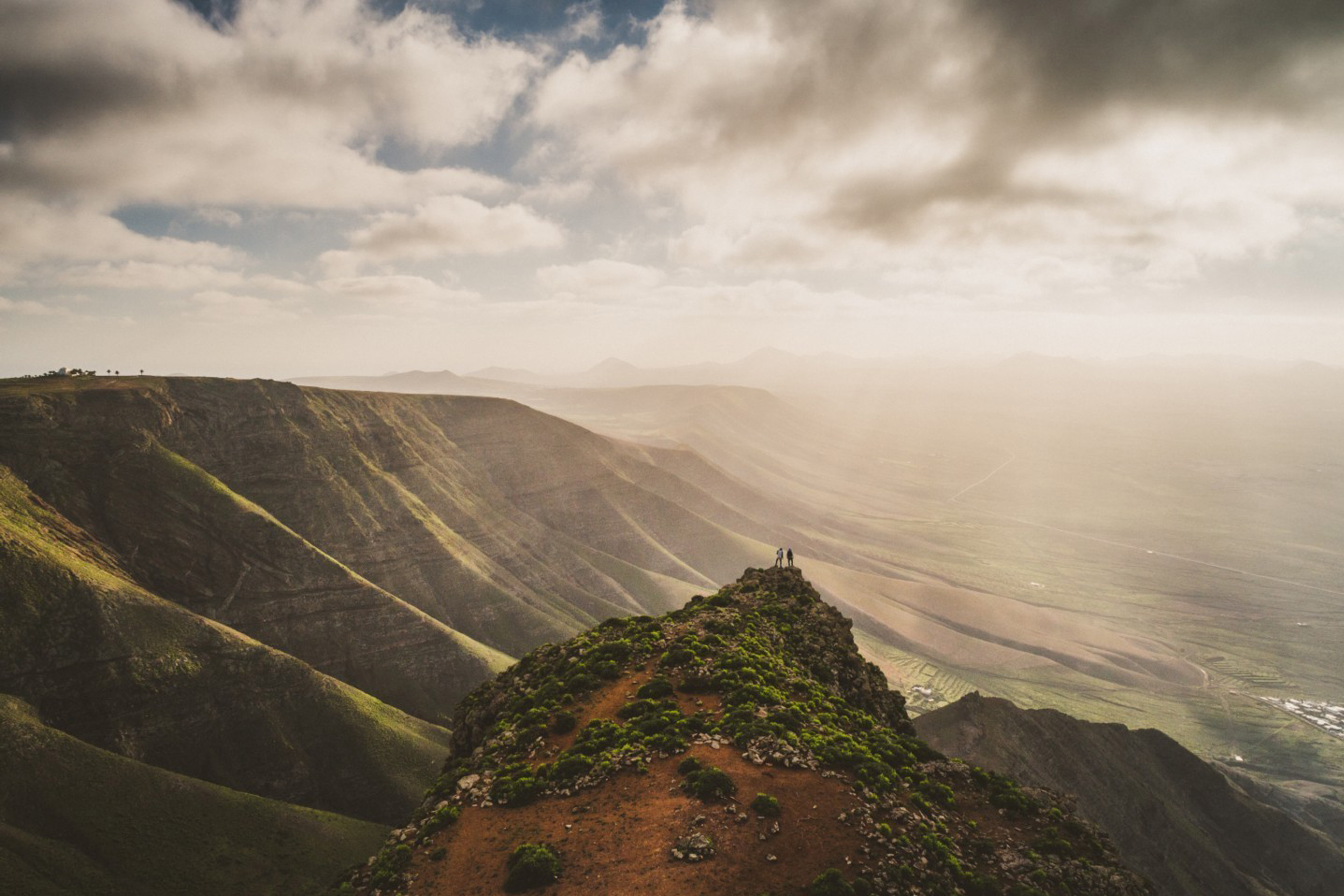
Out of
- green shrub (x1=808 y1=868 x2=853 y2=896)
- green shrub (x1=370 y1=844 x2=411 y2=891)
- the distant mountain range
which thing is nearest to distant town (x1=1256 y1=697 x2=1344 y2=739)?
the distant mountain range

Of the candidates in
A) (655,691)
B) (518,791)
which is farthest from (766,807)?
(518,791)

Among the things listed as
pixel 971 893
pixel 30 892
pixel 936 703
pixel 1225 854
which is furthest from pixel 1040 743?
pixel 30 892

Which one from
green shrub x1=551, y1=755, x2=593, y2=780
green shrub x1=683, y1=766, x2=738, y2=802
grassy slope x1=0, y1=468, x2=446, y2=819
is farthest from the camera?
grassy slope x1=0, y1=468, x2=446, y2=819

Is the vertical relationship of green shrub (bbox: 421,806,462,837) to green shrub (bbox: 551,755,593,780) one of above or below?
below

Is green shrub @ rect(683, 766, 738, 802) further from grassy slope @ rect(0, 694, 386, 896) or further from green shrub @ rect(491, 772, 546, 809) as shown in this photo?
grassy slope @ rect(0, 694, 386, 896)

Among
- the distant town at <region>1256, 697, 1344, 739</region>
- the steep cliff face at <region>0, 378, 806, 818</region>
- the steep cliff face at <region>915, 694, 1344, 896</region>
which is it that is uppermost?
the steep cliff face at <region>0, 378, 806, 818</region>

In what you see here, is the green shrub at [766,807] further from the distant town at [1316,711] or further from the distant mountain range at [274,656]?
the distant town at [1316,711]
